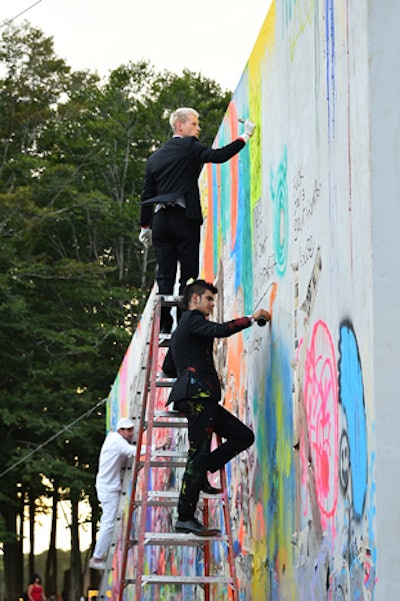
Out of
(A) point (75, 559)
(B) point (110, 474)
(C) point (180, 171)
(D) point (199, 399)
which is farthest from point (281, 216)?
(A) point (75, 559)

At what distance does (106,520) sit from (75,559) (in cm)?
2752

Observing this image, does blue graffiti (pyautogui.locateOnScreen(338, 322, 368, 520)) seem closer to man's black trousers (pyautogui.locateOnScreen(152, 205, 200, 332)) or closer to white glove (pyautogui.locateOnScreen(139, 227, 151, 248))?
man's black trousers (pyautogui.locateOnScreen(152, 205, 200, 332))

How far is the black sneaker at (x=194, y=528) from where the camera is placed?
7.75 metres

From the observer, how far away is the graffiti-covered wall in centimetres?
592

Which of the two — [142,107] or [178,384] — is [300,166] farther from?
[142,107]

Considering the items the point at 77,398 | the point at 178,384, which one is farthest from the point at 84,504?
the point at 178,384

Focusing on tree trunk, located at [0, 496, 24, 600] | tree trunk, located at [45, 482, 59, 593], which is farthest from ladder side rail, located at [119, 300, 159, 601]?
tree trunk, located at [45, 482, 59, 593]

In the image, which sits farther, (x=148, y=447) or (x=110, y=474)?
(x=110, y=474)

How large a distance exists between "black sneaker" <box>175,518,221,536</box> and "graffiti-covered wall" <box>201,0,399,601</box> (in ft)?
1.54

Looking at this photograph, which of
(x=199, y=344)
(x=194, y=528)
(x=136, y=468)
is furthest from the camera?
(x=136, y=468)

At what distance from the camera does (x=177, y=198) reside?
943cm

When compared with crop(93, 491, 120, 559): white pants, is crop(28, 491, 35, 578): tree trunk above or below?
above

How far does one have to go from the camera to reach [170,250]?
9836 mm

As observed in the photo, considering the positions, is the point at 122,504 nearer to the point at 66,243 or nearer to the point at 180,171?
the point at 180,171
